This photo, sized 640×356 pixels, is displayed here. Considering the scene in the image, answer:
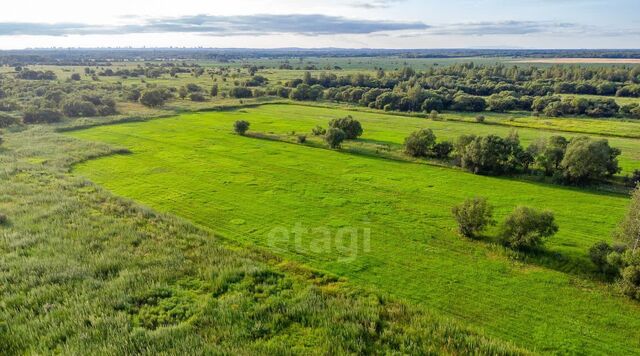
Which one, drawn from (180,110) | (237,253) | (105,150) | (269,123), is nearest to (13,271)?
(237,253)

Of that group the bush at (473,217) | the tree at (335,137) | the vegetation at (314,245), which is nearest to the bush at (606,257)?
the vegetation at (314,245)

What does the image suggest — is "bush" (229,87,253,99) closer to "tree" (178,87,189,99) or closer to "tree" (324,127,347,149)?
"tree" (178,87,189,99)

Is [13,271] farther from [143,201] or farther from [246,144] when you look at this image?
[246,144]

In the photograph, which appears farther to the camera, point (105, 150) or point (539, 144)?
point (105, 150)

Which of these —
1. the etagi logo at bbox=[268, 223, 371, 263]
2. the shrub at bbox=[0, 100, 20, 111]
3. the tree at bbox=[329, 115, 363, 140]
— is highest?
the shrub at bbox=[0, 100, 20, 111]

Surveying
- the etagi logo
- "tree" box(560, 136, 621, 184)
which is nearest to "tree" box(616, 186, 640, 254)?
the etagi logo

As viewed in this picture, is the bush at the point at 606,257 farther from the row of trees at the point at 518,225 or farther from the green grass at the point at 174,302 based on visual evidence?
the green grass at the point at 174,302
